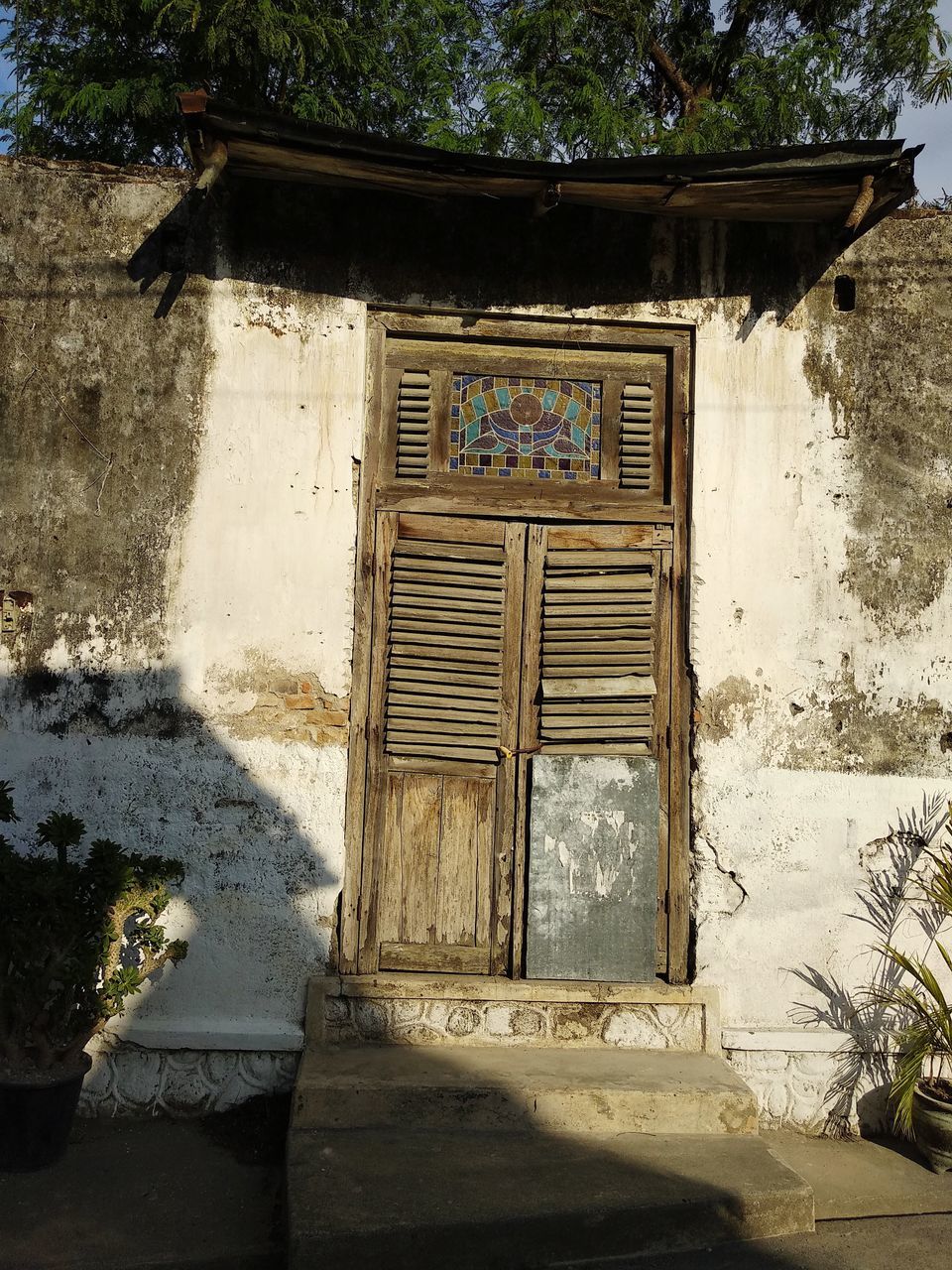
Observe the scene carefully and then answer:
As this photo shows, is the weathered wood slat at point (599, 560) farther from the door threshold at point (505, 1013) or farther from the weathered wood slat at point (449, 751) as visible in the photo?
the door threshold at point (505, 1013)

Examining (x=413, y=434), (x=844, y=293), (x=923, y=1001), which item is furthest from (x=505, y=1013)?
(x=844, y=293)

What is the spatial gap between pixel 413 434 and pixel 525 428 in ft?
1.73

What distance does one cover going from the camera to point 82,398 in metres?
4.79

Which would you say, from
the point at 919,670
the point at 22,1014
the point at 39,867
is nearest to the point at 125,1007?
the point at 22,1014

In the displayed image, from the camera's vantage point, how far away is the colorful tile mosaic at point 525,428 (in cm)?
501

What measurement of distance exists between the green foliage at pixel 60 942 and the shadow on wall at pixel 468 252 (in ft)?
8.15

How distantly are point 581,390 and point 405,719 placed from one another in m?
1.76

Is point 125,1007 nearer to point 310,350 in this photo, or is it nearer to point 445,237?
point 310,350

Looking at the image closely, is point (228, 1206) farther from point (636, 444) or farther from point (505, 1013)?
point (636, 444)

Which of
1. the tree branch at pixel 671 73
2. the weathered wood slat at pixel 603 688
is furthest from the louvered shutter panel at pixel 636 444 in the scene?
the tree branch at pixel 671 73

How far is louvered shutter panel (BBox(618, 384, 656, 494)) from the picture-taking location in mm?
5051

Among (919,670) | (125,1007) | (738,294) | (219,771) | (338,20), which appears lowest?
(125,1007)

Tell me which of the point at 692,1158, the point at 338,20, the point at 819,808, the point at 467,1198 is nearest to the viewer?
the point at 467,1198

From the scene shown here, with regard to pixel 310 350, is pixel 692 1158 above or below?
below
